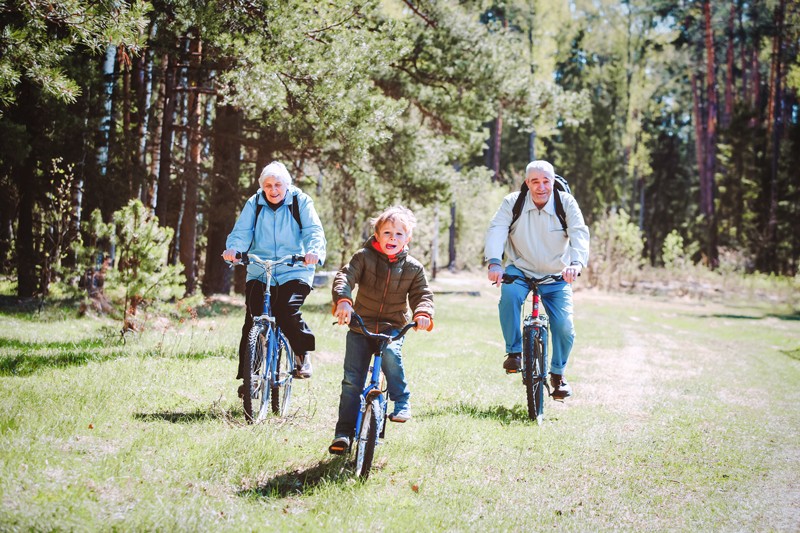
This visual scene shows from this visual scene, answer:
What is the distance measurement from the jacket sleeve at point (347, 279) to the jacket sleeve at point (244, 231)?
149cm

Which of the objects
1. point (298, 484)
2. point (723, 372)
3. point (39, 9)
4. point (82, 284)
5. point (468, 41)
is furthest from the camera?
point (468, 41)

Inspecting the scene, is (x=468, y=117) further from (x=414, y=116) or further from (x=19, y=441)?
(x=19, y=441)

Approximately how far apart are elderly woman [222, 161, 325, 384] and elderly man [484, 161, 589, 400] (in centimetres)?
178

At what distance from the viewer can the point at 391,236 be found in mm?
5062

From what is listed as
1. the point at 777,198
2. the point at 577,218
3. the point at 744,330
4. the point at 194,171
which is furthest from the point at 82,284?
the point at 777,198

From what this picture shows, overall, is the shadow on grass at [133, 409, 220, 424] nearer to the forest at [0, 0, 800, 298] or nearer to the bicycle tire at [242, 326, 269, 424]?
the bicycle tire at [242, 326, 269, 424]

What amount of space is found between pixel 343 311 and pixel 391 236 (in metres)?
0.68

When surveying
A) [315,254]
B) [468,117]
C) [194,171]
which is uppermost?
[468,117]

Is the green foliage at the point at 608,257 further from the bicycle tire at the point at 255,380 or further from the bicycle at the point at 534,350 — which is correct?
the bicycle tire at the point at 255,380

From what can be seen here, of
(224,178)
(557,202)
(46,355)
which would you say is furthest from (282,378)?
(224,178)

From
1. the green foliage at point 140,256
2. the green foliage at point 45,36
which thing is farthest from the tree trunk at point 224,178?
the green foliage at point 45,36

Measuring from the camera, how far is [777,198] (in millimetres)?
36625

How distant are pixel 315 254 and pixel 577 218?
2.62 meters

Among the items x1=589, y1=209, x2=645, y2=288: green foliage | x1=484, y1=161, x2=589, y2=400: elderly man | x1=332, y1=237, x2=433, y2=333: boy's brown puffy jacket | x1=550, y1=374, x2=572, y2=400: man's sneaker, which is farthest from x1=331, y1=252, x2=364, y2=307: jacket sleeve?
x1=589, y1=209, x2=645, y2=288: green foliage
